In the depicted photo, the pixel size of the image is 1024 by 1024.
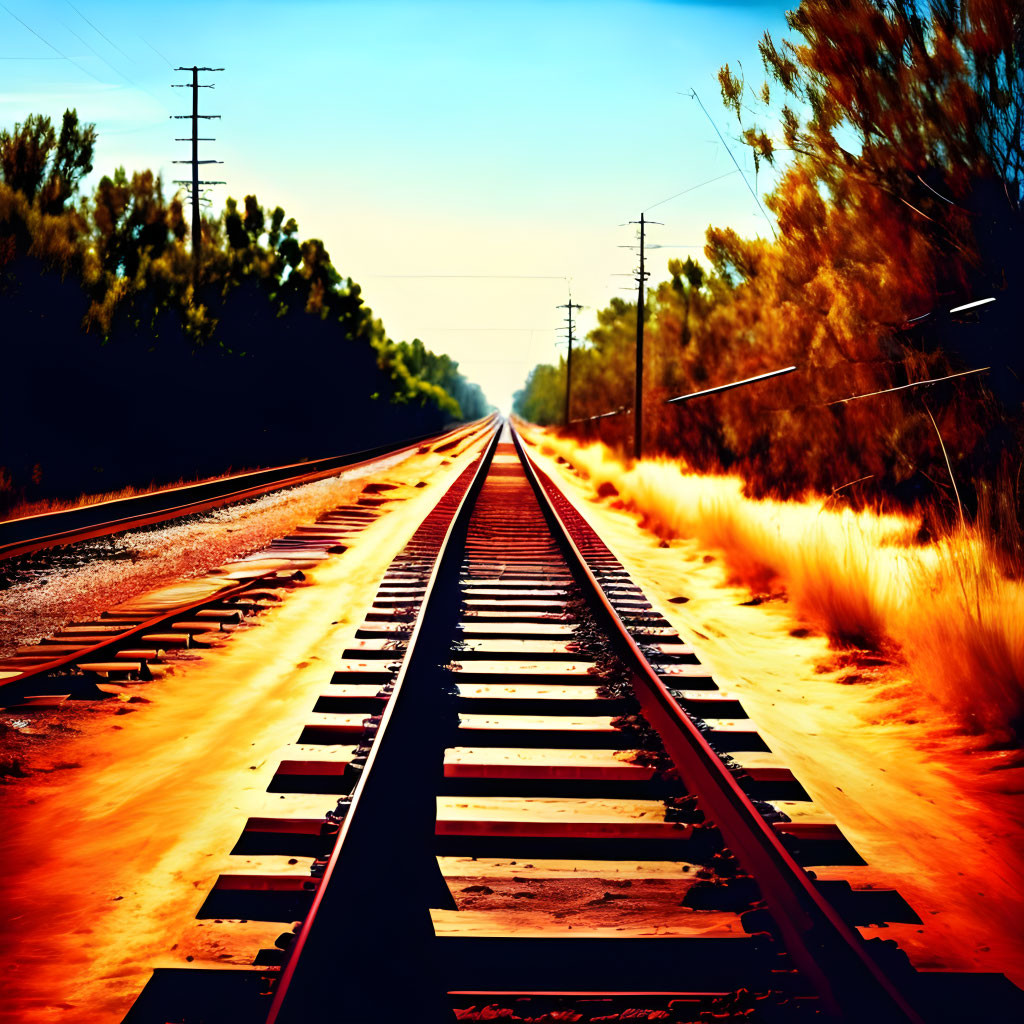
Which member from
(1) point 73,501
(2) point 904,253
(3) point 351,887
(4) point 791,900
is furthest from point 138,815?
(1) point 73,501

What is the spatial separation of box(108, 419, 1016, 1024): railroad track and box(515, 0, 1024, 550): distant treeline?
11.4 ft

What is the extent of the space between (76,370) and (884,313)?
1599cm

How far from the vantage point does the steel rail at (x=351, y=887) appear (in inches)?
91.3

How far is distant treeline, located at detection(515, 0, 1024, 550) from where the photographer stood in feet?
23.8

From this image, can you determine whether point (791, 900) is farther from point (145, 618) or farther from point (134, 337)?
point (134, 337)

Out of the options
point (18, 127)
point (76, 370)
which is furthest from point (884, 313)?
point (18, 127)

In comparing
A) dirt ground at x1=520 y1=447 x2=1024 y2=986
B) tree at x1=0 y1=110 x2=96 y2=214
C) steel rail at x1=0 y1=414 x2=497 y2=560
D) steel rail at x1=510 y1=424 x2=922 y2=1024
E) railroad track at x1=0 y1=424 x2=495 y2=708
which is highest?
tree at x1=0 y1=110 x2=96 y2=214

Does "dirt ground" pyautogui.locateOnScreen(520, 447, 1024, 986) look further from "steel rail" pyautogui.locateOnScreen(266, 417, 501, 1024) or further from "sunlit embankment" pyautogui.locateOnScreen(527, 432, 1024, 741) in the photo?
"steel rail" pyautogui.locateOnScreen(266, 417, 501, 1024)

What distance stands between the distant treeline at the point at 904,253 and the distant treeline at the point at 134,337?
13.1 m

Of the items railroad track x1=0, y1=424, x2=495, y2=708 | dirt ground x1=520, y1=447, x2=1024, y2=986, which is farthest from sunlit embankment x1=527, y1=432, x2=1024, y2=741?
railroad track x1=0, y1=424, x2=495, y2=708

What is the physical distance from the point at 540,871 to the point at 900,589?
4889 mm

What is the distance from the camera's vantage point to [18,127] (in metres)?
18.2

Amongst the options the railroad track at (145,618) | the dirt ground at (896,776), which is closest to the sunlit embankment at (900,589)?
the dirt ground at (896,776)

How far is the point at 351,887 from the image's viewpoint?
9.66ft
